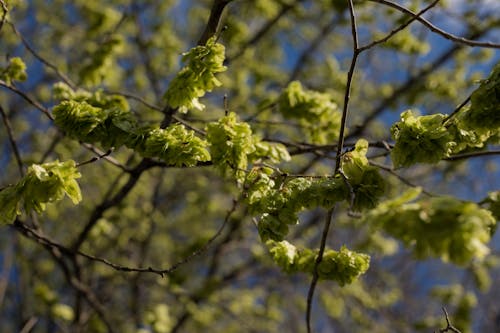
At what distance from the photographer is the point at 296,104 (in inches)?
146

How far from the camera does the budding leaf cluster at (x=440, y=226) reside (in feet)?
4.76

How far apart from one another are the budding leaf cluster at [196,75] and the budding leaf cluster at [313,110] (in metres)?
Answer: 1.10

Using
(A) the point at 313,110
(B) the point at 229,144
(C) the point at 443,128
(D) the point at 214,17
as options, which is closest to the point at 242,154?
(B) the point at 229,144

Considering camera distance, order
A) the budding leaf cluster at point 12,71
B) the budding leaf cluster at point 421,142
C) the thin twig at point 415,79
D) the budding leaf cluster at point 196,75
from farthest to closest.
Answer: the thin twig at point 415,79
the budding leaf cluster at point 12,71
the budding leaf cluster at point 196,75
the budding leaf cluster at point 421,142

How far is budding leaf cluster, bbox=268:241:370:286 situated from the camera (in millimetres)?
2600

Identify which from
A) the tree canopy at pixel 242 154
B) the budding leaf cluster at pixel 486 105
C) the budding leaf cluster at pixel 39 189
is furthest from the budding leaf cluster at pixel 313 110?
the budding leaf cluster at pixel 39 189

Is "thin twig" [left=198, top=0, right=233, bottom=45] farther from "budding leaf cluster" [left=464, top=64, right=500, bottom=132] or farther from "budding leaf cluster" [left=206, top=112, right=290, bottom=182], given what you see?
"budding leaf cluster" [left=464, top=64, right=500, bottom=132]

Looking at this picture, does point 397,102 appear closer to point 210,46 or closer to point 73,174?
point 210,46

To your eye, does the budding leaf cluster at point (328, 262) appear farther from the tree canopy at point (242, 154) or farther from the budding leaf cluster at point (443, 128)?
the budding leaf cluster at point (443, 128)

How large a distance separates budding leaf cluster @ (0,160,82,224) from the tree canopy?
0.01 m

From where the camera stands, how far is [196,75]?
2.67 m

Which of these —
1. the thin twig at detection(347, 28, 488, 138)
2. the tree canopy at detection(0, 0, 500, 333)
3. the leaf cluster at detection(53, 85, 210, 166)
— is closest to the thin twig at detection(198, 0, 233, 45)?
the tree canopy at detection(0, 0, 500, 333)

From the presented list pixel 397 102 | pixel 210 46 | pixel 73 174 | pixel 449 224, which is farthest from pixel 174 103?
pixel 397 102

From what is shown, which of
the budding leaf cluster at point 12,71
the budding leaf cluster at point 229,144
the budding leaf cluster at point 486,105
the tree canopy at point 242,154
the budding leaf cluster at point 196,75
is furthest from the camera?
the budding leaf cluster at point 12,71
